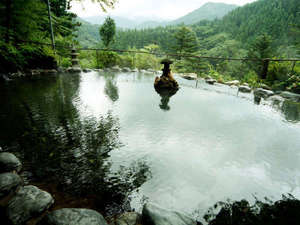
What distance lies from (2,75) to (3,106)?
14.5 feet

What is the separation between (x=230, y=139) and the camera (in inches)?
163

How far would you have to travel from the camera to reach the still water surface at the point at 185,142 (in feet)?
8.48

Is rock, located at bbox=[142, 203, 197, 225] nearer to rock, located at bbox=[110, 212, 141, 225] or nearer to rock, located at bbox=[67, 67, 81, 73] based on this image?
rock, located at bbox=[110, 212, 141, 225]

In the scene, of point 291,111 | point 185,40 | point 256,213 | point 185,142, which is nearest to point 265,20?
point 185,40

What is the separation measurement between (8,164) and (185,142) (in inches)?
133

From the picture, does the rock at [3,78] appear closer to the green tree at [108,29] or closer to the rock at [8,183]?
the rock at [8,183]

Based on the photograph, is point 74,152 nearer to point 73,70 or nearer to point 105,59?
point 73,70

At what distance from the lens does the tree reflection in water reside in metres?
2.39

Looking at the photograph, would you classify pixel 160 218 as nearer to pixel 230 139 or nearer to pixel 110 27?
pixel 230 139

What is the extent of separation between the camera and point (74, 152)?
3.13 meters

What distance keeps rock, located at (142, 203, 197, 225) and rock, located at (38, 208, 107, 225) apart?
1.63ft

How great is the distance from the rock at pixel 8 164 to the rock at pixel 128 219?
1854mm

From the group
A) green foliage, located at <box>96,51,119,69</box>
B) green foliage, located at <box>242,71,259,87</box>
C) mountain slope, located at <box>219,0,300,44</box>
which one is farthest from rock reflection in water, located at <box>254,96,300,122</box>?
mountain slope, located at <box>219,0,300,44</box>

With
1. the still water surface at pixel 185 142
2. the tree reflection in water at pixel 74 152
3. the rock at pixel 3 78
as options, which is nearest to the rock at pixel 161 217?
the still water surface at pixel 185 142
